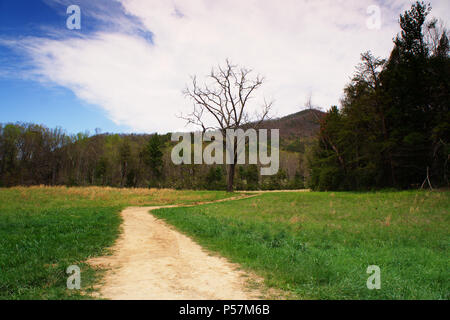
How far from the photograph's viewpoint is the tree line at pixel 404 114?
26.1 m

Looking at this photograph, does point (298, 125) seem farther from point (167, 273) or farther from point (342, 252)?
point (167, 273)

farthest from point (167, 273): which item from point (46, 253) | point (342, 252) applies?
point (342, 252)

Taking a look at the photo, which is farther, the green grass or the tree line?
the tree line

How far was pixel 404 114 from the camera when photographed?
28.0 metres

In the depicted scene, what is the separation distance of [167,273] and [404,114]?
30.1 metres

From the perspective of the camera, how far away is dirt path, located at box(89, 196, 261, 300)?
4.40 metres

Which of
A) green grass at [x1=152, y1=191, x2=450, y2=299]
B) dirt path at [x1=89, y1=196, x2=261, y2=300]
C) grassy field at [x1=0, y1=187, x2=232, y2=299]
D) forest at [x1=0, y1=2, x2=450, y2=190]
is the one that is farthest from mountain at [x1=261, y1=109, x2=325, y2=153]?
dirt path at [x1=89, y1=196, x2=261, y2=300]

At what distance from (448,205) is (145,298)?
18485mm

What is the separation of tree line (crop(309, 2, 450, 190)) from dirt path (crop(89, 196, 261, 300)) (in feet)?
80.6

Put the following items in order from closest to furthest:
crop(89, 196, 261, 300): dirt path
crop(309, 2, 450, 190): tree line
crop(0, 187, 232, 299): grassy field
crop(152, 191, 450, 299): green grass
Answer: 1. crop(89, 196, 261, 300): dirt path
2. crop(0, 187, 232, 299): grassy field
3. crop(152, 191, 450, 299): green grass
4. crop(309, 2, 450, 190): tree line

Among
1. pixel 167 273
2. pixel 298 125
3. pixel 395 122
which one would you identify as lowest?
pixel 167 273

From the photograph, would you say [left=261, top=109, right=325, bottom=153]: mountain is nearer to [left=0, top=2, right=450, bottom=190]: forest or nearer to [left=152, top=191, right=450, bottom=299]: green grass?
[left=0, top=2, right=450, bottom=190]: forest

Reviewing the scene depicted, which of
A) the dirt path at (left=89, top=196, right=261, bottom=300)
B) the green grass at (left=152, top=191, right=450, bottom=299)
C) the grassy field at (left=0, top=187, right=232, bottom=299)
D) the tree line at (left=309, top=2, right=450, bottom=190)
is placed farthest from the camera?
the tree line at (left=309, top=2, right=450, bottom=190)
